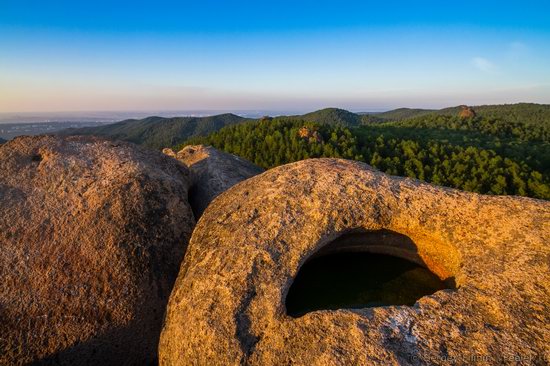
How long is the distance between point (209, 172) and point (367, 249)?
Answer: 560 centimetres

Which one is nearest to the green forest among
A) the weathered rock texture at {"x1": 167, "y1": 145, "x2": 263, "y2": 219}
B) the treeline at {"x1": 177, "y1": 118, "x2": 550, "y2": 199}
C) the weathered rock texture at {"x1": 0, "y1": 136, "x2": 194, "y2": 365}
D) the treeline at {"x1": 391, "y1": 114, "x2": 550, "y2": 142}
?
the treeline at {"x1": 177, "y1": 118, "x2": 550, "y2": 199}

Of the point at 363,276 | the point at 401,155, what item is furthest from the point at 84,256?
the point at 401,155

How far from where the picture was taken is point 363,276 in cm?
573

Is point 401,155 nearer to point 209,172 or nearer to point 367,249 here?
point 209,172

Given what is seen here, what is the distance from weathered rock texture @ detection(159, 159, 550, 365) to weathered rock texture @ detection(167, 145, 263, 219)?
8.10ft

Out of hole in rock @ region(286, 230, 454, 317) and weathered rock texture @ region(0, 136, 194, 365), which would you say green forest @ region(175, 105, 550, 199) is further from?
weathered rock texture @ region(0, 136, 194, 365)

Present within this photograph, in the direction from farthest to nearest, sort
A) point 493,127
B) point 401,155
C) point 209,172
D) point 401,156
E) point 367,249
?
point 493,127, point 401,155, point 401,156, point 209,172, point 367,249

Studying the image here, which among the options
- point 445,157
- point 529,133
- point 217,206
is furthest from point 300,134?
point 529,133

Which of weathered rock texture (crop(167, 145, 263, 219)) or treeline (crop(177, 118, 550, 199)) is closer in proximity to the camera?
weathered rock texture (crop(167, 145, 263, 219))

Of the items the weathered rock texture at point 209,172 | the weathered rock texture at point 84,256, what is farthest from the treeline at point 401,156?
the weathered rock texture at point 84,256

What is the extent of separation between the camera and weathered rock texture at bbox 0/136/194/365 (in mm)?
5684

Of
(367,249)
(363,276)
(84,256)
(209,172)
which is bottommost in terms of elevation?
(363,276)

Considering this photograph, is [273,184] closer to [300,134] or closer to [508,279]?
[508,279]

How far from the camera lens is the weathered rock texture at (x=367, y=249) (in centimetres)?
393
